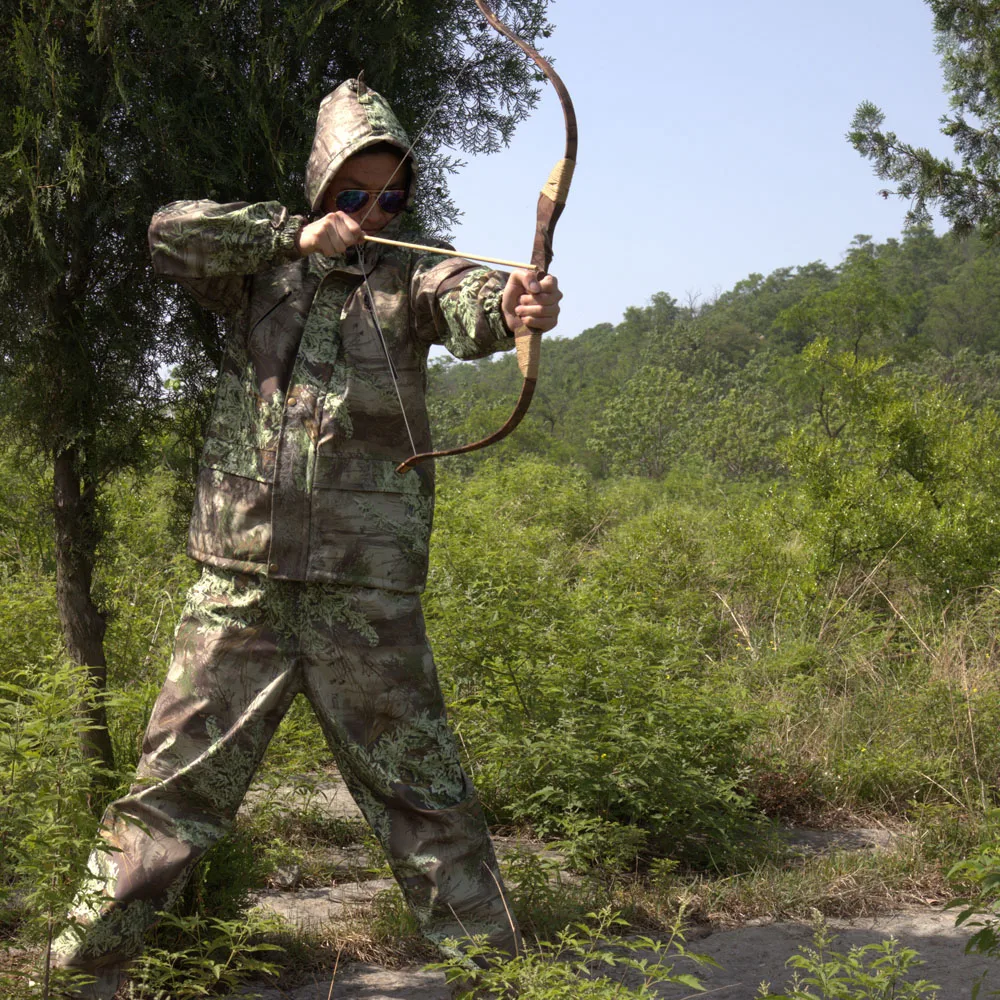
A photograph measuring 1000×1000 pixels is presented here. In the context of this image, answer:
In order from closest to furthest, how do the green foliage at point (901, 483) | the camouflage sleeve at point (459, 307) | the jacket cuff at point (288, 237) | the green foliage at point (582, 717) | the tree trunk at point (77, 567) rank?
the camouflage sleeve at point (459, 307), the jacket cuff at point (288, 237), the tree trunk at point (77, 567), the green foliage at point (582, 717), the green foliage at point (901, 483)

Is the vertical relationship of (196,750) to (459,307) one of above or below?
below

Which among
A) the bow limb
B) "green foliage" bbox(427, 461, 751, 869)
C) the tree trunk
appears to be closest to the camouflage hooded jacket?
the bow limb

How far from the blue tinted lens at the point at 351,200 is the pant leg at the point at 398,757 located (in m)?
0.92

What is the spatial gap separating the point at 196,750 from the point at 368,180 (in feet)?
4.68

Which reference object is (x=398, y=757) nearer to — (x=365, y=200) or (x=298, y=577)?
(x=298, y=577)

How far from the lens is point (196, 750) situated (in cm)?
279

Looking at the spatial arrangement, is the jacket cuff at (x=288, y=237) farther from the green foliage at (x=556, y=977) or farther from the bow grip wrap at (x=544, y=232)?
the green foliage at (x=556, y=977)

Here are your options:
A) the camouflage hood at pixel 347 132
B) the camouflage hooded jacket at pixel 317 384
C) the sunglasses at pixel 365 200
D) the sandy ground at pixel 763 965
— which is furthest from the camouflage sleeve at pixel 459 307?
the sandy ground at pixel 763 965

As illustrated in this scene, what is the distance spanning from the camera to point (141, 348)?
3.54 m

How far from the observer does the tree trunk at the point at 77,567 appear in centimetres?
362

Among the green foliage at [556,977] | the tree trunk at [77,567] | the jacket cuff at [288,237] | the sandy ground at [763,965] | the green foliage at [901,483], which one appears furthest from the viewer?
the green foliage at [901,483]

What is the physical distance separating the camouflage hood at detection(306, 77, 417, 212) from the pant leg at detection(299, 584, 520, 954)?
3.30 ft

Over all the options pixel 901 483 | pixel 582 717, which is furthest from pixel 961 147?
pixel 582 717

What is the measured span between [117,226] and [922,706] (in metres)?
4.11
